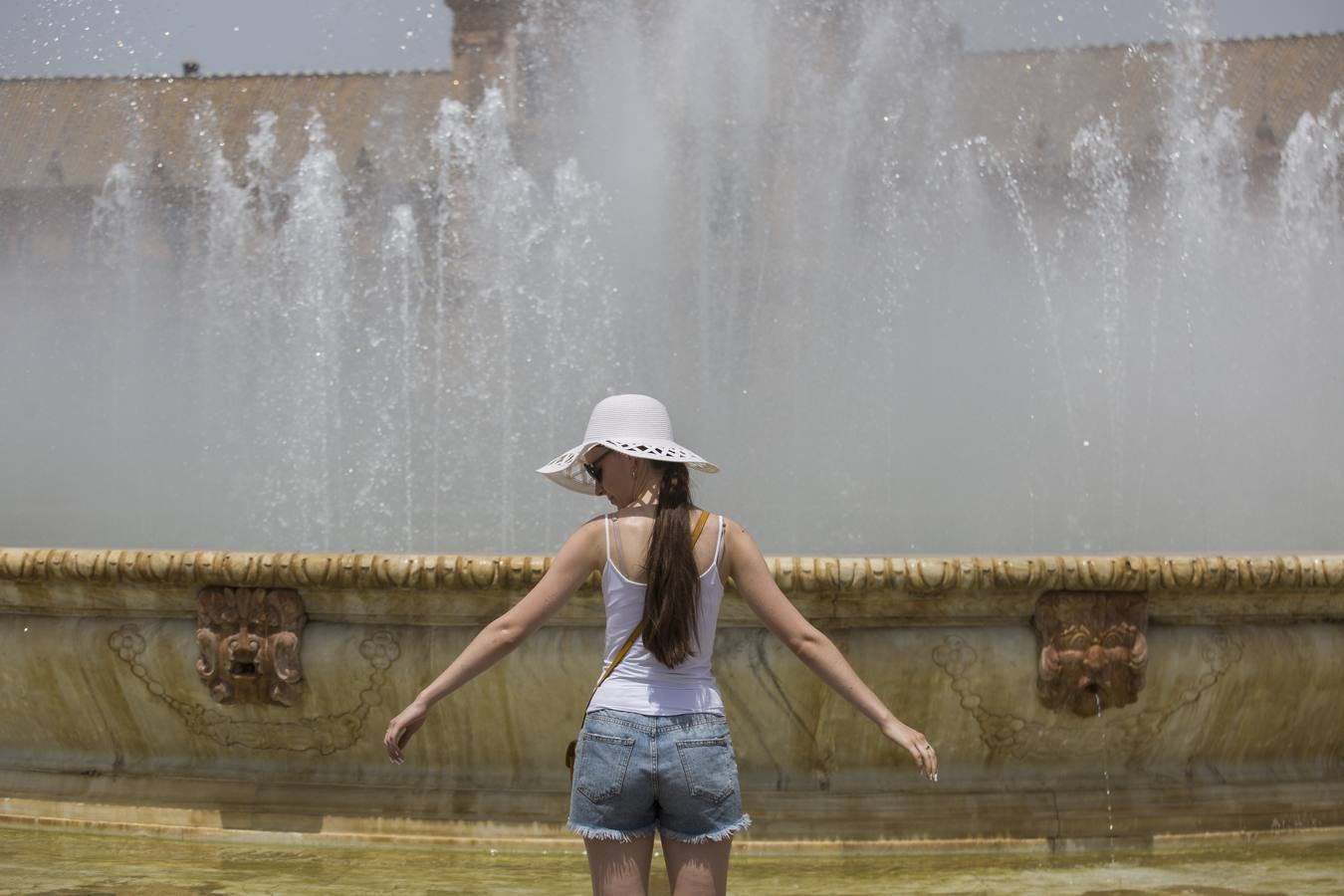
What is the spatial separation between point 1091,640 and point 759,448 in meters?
3.82

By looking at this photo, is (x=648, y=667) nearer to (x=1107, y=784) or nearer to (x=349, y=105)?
(x=1107, y=784)

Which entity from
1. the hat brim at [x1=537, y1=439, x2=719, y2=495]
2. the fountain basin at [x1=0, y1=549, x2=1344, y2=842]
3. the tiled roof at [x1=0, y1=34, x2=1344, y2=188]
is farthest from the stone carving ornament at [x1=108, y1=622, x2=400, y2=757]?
the tiled roof at [x1=0, y1=34, x2=1344, y2=188]

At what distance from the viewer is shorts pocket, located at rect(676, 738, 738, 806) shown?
2105 mm

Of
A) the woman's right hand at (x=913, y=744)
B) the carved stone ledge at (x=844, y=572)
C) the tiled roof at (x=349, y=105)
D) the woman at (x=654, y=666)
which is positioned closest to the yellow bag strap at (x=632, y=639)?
the woman at (x=654, y=666)

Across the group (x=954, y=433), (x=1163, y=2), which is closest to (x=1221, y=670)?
(x=954, y=433)

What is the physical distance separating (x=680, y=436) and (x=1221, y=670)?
3.91 m

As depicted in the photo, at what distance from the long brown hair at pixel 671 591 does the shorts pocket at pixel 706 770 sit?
116 mm

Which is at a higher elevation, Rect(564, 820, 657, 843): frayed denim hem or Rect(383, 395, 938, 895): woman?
Rect(383, 395, 938, 895): woman

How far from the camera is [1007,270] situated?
9.34 meters

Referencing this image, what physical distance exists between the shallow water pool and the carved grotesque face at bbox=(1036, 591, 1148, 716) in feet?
1.37

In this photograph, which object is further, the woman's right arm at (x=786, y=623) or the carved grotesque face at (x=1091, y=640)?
the carved grotesque face at (x=1091, y=640)

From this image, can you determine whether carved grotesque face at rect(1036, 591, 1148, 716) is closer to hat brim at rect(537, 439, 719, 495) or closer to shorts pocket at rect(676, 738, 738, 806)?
hat brim at rect(537, 439, 719, 495)

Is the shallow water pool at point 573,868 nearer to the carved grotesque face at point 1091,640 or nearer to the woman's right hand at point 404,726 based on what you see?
the carved grotesque face at point 1091,640

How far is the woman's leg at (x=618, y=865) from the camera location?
212cm
